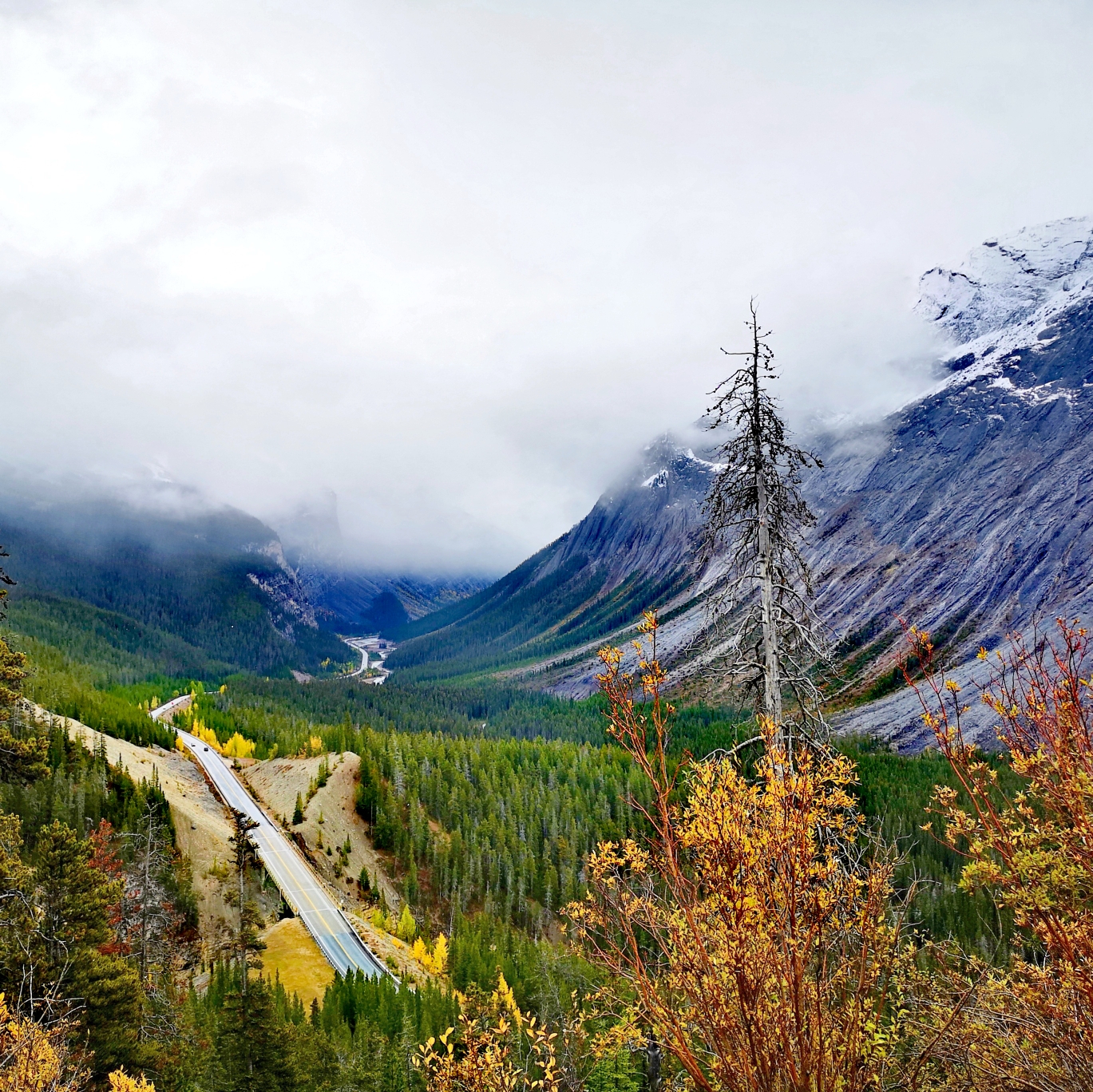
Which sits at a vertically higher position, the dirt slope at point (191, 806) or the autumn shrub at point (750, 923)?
the autumn shrub at point (750, 923)

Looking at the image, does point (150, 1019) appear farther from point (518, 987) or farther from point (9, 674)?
point (518, 987)

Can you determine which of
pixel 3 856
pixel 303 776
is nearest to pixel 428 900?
pixel 303 776

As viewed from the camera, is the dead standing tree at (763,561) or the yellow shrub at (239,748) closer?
the dead standing tree at (763,561)

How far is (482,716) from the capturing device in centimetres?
17412

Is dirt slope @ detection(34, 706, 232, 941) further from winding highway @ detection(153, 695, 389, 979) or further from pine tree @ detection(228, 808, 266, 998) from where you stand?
winding highway @ detection(153, 695, 389, 979)

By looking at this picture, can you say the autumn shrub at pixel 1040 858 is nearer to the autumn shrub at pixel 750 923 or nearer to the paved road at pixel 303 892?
the autumn shrub at pixel 750 923

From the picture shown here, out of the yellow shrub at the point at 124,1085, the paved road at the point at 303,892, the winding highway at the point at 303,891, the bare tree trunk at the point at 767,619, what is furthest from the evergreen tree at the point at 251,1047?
the winding highway at the point at 303,891

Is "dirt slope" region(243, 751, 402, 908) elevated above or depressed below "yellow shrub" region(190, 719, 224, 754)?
below

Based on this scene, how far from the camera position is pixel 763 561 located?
38.5 ft

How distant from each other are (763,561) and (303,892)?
5846cm

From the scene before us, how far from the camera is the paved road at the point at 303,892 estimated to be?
47156 millimetres

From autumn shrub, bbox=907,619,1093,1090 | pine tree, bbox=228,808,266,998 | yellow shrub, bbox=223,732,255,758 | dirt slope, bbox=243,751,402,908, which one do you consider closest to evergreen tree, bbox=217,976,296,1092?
pine tree, bbox=228,808,266,998

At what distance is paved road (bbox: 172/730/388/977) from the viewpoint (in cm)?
4716

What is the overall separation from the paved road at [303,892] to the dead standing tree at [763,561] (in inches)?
1679
